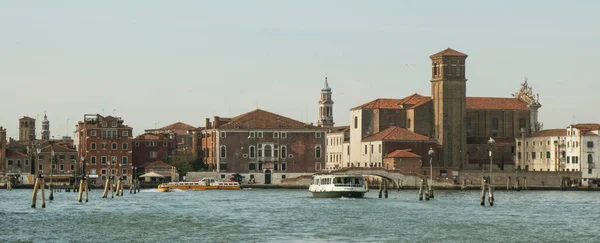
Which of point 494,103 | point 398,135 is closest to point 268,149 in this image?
point 398,135

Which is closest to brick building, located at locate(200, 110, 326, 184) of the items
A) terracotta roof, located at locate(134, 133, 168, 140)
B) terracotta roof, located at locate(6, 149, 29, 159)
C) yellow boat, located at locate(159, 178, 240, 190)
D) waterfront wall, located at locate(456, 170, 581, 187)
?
yellow boat, located at locate(159, 178, 240, 190)

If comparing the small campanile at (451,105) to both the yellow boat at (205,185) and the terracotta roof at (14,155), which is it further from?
the terracotta roof at (14,155)

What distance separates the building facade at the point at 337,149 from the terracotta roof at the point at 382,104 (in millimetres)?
8235

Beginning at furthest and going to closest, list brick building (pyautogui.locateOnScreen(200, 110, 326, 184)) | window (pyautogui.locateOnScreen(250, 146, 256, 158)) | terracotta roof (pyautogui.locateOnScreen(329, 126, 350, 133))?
terracotta roof (pyautogui.locateOnScreen(329, 126, 350, 133))
window (pyautogui.locateOnScreen(250, 146, 256, 158))
brick building (pyautogui.locateOnScreen(200, 110, 326, 184))

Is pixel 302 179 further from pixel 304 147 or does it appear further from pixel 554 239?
pixel 554 239

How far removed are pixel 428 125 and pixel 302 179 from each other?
16105 mm

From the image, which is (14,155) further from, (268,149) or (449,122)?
(449,122)

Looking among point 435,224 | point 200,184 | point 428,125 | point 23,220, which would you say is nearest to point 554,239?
point 435,224

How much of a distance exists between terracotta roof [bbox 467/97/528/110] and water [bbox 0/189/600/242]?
49.6 m

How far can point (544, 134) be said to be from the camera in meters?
137

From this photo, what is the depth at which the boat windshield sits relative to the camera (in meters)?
91.7

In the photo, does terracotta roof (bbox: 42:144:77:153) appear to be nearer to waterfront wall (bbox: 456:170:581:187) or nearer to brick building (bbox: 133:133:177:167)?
brick building (bbox: 133:133:177:167)

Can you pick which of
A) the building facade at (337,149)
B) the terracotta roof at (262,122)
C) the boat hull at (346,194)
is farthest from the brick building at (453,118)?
the boat hull at (346,194)

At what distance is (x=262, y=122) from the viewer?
131875 millimetres
